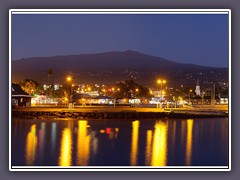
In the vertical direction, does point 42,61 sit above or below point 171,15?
below

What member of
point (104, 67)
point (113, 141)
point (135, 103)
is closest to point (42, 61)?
point (104, 67)

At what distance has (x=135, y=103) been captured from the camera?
26.2m

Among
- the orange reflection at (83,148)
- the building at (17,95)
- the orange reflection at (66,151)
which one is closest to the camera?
the orange reflection at (66,151)

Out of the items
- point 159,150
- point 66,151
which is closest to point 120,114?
point 159,150

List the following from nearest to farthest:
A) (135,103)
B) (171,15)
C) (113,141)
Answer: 1. (171,15)
2. (113,141)
3. (135,103)

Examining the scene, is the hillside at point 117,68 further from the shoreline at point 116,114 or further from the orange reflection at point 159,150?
the shoreline at point 116,114

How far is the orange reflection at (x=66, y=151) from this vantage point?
8.09 m

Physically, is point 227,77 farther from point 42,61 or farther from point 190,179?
point 42,61

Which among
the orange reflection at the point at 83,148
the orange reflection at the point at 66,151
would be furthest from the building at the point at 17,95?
the orange reflection at the point at 83,148

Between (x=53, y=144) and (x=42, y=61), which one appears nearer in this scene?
(x=42, y=61)

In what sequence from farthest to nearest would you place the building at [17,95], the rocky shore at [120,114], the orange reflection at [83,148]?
the rocky shore at [120,114] → the building at [17,95] → the orange reflection at [83,148]

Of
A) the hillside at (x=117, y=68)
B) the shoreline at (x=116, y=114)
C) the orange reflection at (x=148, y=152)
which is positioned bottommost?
the orange reflection at (x=148, y=152)
